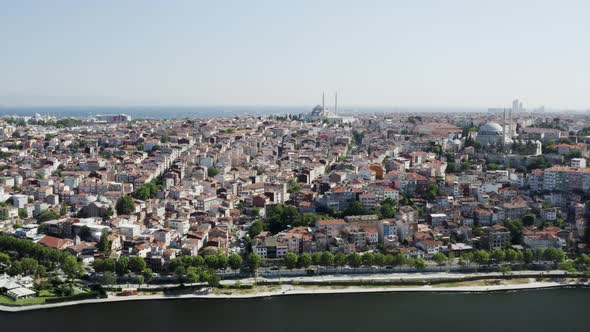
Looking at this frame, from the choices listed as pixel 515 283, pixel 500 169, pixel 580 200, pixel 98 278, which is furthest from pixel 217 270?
pixel 500 169

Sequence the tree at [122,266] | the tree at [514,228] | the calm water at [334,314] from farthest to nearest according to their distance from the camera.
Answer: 1. the tree at [514,228]
2. the tree at [122,266]
3. the calm water at [334,314]

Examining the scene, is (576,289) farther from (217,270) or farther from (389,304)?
(217,270)

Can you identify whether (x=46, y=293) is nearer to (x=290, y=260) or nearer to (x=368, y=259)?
(x=290, y=260)

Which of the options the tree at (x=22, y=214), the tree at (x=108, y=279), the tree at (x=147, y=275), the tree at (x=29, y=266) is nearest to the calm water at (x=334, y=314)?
the tree at (x=108, y=279)

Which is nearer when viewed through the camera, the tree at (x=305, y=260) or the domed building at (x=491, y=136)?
the tree at (x=305, y=260)

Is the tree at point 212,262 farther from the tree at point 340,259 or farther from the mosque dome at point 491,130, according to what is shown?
the mosque dome at point 491,130

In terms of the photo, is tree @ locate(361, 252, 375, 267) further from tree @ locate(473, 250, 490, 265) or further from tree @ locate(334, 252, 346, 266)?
tree @ locate(473, 250, 490, 265)

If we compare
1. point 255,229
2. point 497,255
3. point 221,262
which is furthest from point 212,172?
point 497,255
